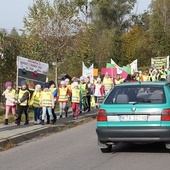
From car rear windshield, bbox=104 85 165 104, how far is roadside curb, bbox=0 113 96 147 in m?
3.34

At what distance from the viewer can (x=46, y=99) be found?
16.1 meters

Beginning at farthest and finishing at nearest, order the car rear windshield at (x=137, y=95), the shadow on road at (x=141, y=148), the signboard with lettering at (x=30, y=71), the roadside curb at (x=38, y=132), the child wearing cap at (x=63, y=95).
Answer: the signboard with lettering at (x=30, y=71)
the child wearing cap at (x=63, y=95)
the roadside curb at (x=38, y=132)
the shadow on road at (x=141, y=148)
the car rear windshield at (x=137, y=95)

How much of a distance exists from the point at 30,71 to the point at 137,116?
33.0 feet

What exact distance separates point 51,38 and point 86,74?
6335mm

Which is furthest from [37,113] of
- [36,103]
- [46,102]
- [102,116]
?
[102,116]

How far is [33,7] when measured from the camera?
35938 millimetres

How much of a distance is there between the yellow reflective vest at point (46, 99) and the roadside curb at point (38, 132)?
0.75 metres

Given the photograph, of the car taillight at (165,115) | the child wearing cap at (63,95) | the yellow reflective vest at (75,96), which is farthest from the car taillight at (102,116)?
the child wearing cap at (63,95)

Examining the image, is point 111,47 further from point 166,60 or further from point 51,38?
point 51,38

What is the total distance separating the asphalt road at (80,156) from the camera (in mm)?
9164

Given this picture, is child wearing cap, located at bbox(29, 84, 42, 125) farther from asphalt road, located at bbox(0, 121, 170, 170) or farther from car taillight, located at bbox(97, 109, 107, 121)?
car taillight, located at bbox(97, 109, 107, 121)

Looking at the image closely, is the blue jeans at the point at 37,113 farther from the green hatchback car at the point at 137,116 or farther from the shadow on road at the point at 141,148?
the green hatchback car at the point at 137,116

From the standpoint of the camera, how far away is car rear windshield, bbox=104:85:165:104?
10.2 meters

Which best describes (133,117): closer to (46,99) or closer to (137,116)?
(137,116)
